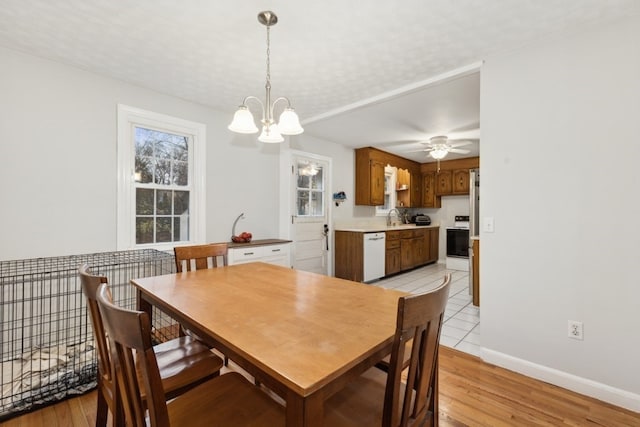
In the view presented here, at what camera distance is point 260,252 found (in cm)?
332

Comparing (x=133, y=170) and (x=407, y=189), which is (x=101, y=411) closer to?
(x=133, y=170)

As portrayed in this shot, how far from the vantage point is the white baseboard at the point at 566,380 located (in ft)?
5.69

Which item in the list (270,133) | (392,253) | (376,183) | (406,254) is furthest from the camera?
(406,254)

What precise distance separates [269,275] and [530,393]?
6.17 feet

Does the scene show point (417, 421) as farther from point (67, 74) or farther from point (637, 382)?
point (67, 74)

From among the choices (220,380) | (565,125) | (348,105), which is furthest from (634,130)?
(220,380)

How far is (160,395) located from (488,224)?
93.9 inches

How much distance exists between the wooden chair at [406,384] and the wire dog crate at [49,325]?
6.28 ft

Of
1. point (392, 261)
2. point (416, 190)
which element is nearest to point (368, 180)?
point (392, 261)

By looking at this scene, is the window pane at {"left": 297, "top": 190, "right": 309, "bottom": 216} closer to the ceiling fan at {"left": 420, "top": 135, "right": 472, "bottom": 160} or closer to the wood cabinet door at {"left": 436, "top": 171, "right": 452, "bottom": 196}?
the ceiling fan at {"left": 420, "top": 135, "right": 472, "bottom": 160}

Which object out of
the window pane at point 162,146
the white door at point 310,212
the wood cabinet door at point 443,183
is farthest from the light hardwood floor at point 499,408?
the wood cabinet door at point 443,183

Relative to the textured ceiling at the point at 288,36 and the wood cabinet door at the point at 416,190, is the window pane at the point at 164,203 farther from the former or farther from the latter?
the wood cabinet door at the point at 416,190

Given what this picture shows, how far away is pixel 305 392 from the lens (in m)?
0.67

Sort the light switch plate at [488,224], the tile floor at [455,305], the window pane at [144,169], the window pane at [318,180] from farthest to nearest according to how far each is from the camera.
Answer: the window pane at [318,180]
the window pane at [144,169]
the tile floor at [455,305]
the light switch plate at [488,224]
